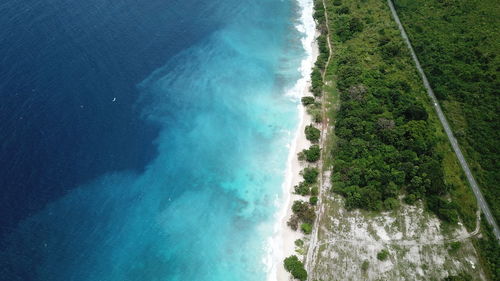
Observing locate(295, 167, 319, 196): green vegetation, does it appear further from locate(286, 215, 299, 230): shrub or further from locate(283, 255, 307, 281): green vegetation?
locate(283, 255, 307, 281): green vegetation

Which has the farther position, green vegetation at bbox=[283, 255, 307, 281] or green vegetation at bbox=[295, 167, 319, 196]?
green vegetation at bbox=[295, 167, 319, 196]

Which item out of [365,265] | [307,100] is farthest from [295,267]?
[307,100]

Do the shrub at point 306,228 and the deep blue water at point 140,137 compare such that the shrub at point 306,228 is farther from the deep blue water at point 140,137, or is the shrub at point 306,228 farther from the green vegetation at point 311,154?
the green vegetation at point 311,154

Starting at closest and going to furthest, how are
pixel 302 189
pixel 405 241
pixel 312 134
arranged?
pixel 405 241
pixel 302 189
pixel 312 134

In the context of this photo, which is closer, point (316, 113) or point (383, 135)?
point (383, 135)

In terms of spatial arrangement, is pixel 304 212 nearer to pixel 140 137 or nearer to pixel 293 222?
pixel 293 222

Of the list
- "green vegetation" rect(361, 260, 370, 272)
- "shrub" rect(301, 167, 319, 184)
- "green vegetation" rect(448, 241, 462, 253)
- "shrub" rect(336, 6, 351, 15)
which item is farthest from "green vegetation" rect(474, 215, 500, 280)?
"shrub" rect(336, 6, 351, 15)

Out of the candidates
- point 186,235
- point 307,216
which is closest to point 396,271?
point 307,216
